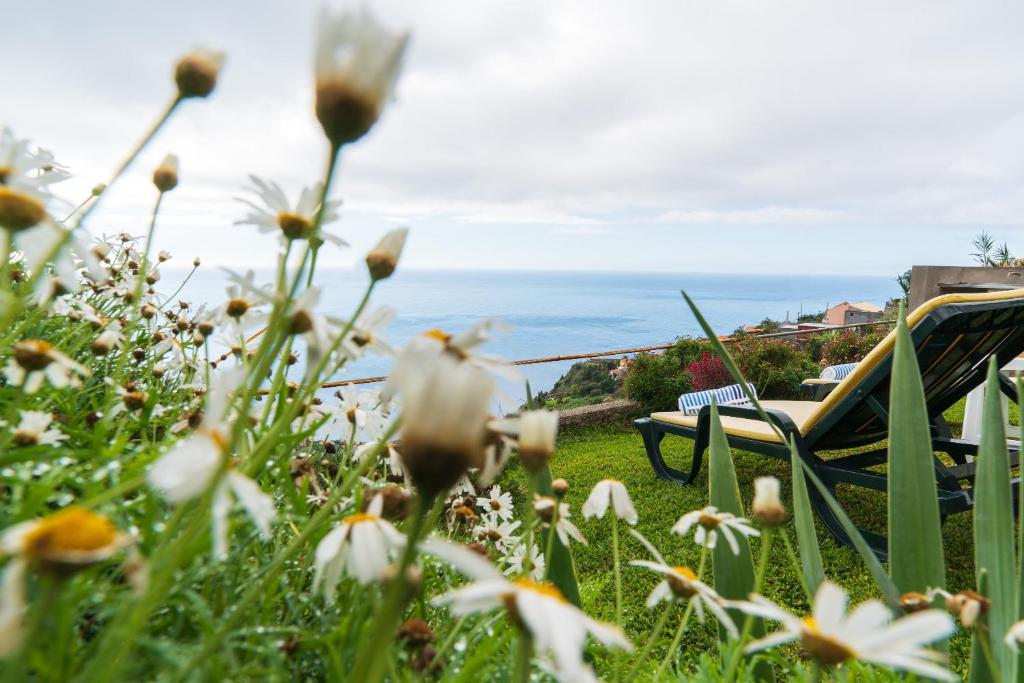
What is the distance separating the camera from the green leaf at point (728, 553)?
3.00 feet

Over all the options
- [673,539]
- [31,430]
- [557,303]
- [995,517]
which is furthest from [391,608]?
[557,303]

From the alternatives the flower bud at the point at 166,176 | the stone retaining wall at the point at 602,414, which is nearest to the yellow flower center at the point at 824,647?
the flower bud at the point at 166,176

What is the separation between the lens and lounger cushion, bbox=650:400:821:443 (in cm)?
313

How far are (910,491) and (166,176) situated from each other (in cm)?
115

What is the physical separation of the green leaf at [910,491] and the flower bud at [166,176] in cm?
104

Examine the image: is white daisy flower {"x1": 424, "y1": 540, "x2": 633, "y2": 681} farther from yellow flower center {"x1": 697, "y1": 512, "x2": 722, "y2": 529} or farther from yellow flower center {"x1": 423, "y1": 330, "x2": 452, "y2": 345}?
yellow flower center {"x1": 697, "y1": 512, "x2": 722, "y2": 529}

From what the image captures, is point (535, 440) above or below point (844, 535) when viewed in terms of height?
above

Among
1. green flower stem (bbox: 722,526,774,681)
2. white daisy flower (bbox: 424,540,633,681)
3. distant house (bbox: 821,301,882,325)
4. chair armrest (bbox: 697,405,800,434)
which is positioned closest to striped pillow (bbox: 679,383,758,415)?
chair armrest (bbox: 697,405,800,434)

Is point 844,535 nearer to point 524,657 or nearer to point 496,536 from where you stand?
point 496,536

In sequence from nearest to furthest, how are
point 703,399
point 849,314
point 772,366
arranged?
point 703,399 → point 772,366 → point 849,314

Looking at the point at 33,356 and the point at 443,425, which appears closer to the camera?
the point at 443,425

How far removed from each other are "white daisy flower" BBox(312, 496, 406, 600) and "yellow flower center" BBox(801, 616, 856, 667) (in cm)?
29

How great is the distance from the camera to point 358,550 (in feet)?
1.43

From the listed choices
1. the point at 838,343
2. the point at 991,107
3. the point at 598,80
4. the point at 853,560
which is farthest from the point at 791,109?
the point at 853,560
